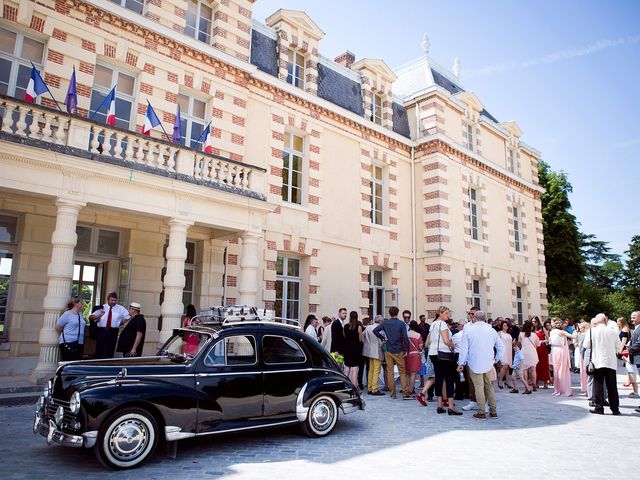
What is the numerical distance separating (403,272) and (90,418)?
1390 centimetres

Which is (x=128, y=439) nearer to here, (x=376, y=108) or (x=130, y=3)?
(x=130, y=3)

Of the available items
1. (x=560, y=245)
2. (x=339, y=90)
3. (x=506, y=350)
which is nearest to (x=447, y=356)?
(x=506, y=350)

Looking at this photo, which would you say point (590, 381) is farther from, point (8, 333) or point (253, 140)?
point (8, 333)

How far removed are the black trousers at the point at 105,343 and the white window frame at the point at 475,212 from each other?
15208 millimetres

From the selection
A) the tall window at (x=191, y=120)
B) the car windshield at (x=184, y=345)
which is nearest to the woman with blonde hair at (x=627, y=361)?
the car windshield at (x=184, y=345)

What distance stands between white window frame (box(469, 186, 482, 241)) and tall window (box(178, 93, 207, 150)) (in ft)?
40.4

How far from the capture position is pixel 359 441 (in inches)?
227

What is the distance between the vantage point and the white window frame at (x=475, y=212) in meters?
19.6

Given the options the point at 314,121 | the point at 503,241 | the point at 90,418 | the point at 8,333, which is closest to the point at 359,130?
the point at 314,121

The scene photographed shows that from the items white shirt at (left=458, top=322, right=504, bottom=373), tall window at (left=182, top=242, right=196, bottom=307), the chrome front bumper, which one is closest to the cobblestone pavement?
the chrome front bumper

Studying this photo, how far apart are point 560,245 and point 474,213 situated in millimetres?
10404

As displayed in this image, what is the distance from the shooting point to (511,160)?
22.8 metres

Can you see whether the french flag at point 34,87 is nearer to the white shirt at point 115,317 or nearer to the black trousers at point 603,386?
the white shirt at point 115,317

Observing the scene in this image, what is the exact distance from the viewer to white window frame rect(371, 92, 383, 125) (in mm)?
17391
